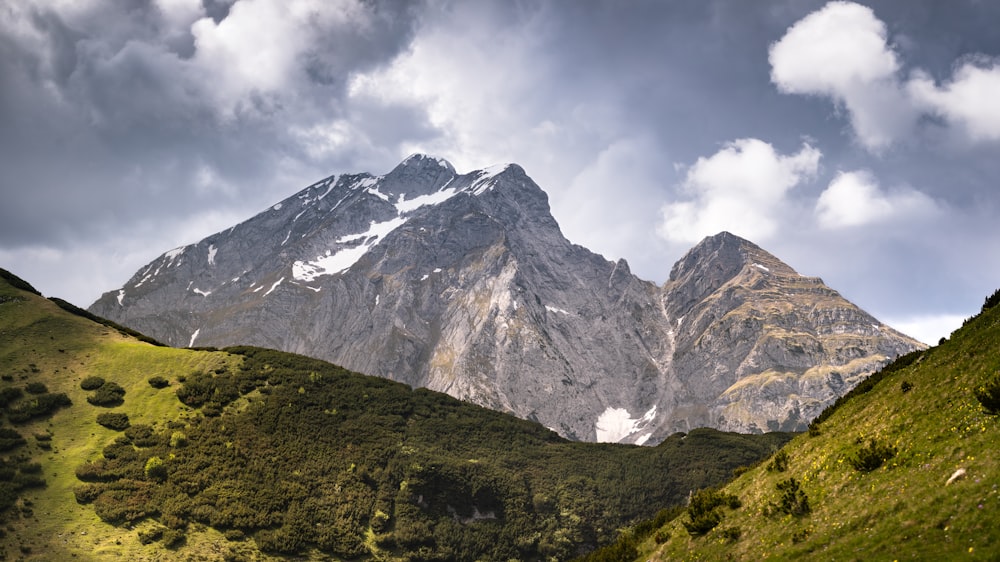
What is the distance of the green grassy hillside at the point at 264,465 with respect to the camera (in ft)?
245

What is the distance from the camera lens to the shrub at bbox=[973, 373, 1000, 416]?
24.6m

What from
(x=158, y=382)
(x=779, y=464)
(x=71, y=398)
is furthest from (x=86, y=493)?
(x=779, y=464)

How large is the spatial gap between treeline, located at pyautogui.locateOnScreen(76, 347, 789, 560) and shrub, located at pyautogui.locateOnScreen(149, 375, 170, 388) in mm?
4001

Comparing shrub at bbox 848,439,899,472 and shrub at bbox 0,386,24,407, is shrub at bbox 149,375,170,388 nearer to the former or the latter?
shrub at bbox 0,386,24,407

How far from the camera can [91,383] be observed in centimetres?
9462

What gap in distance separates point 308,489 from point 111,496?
2613cm

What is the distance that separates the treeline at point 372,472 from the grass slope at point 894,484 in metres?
64.4

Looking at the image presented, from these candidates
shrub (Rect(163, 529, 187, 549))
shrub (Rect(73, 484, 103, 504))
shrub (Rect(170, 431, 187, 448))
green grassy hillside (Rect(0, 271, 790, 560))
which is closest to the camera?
shrub (Rect(163, 529, 187, 549))

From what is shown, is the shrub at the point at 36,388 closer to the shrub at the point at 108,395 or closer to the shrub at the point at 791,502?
the shrub at the point at 108,395

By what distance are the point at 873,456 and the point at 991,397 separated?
5.41 metres

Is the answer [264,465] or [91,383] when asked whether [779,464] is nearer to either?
[264,465]

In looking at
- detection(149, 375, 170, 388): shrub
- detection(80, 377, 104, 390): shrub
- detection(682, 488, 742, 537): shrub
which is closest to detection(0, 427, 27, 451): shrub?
detection(80, 377, 104, 390): shrub

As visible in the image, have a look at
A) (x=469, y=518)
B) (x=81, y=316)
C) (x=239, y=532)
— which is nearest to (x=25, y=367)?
(x=81, y=316)

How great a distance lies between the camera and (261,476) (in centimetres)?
9125
